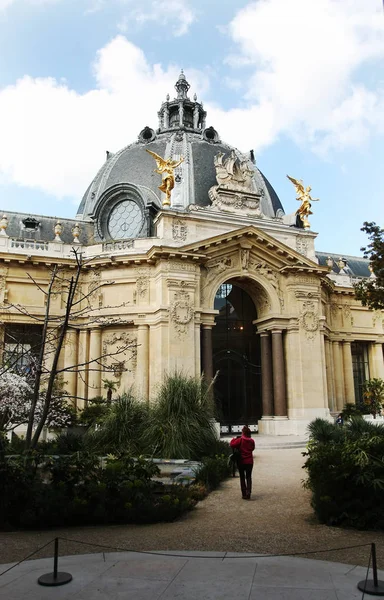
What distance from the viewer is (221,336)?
29328 mm

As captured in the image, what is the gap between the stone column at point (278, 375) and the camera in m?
27.3

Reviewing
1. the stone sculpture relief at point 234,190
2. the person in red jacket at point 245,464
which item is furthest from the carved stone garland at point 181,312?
the person in red jacket at point 245,464

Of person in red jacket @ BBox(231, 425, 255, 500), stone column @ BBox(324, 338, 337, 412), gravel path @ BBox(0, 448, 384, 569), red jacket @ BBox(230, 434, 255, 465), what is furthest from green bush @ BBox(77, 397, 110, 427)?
stone column @ BBox(324, 338, 337, 412)

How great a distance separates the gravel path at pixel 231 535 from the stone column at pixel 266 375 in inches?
655

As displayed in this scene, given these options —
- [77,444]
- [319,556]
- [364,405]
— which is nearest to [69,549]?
[319,556]

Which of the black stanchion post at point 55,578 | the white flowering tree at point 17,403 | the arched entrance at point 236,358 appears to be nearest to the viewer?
the black stanchion post at point 55,578

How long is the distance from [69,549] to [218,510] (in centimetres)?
377

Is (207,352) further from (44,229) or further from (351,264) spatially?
(351,264)

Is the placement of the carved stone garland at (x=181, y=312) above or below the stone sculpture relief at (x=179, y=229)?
below

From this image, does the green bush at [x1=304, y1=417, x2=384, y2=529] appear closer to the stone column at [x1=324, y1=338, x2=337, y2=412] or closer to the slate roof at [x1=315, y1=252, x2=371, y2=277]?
the stone column at [x1=324, y1=338, x2=337, y2=412]

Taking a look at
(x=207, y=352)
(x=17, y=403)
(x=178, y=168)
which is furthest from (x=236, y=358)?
(x=17, y=403)

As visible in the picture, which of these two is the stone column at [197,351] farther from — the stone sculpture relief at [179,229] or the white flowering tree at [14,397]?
the white flowering tree at [14,397]

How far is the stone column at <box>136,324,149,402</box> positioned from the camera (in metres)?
25.5

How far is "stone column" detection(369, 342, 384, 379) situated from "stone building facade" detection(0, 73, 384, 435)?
850 centimetres
